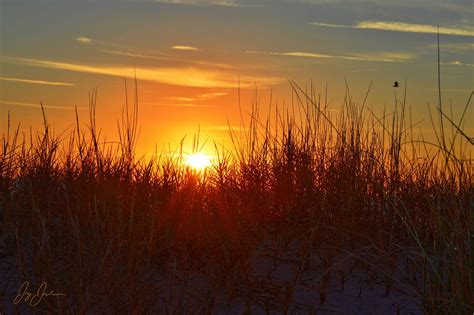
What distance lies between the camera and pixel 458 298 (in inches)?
99.1

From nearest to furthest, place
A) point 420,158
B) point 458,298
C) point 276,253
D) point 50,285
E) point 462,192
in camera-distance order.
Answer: point 458,298
point 50,285
point 462,192
point 276,253
point 420,158

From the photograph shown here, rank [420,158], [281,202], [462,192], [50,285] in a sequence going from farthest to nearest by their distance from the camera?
[420,158] < [281,202] < [462,192] < [50,285]

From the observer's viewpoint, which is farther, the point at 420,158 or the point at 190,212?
the point at 420,158

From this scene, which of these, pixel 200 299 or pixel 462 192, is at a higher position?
pixel 462 192

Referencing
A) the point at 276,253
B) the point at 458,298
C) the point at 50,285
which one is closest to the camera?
the point at 458,298

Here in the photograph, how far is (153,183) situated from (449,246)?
7.11 ft

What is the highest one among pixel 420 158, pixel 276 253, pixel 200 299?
pixel 420 158

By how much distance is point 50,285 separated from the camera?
2998 mm

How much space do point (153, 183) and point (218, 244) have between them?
100 cm

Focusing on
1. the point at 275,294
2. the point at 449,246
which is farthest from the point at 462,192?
the point at 275,294

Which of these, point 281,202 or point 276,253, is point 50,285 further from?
point 281,202

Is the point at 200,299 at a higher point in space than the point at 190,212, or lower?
lower

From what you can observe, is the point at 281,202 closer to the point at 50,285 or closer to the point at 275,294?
the point at 275,294

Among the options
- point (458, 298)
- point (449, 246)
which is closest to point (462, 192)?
point (449, 246)
